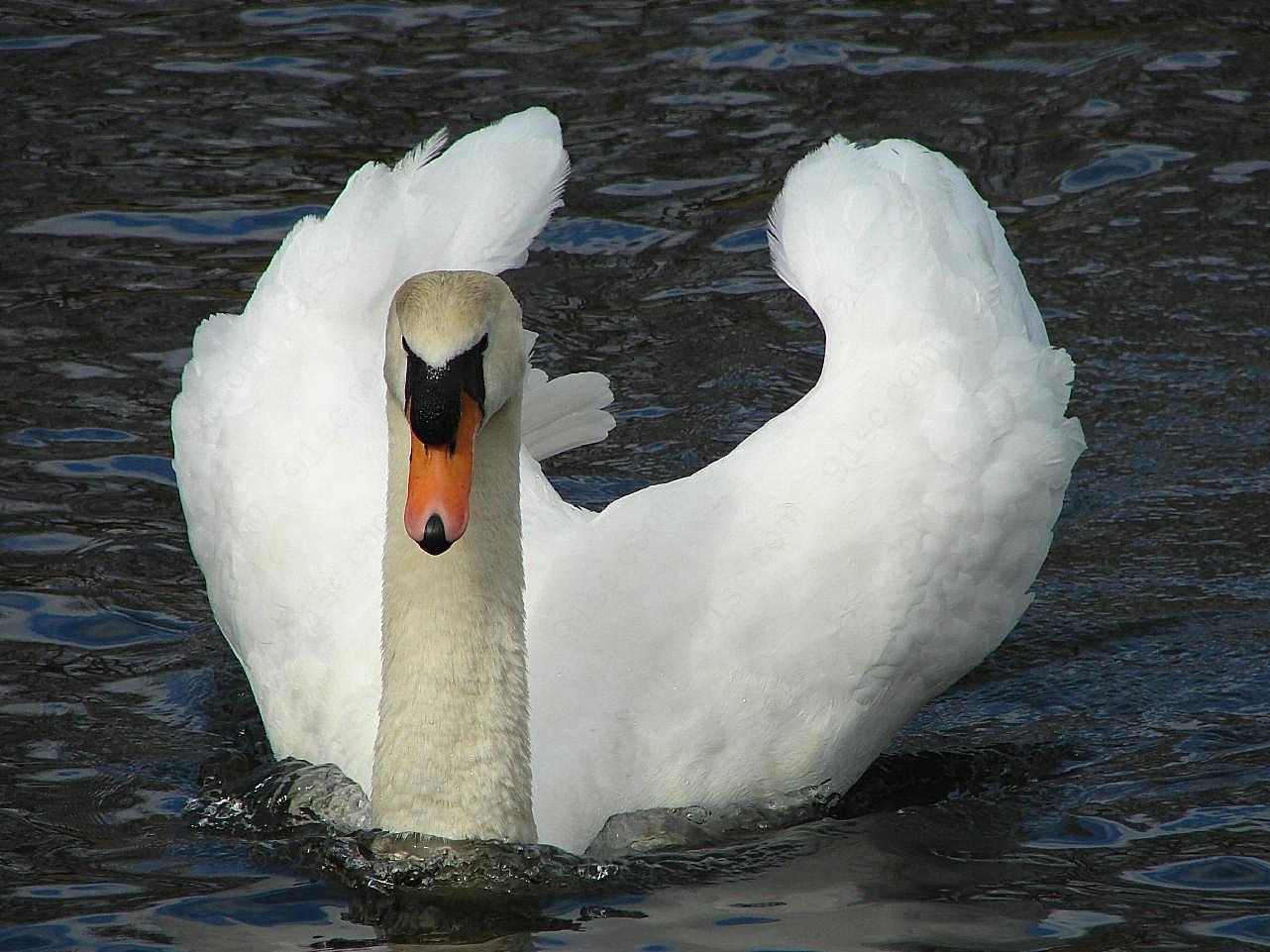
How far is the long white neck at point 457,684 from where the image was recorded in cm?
566

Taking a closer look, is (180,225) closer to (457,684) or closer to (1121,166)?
(1121,166)

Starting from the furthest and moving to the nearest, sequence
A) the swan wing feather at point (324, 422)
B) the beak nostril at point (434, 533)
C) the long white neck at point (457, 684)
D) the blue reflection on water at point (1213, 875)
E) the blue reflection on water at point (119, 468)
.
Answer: the blue reflection on water at point (119, 468) < the swan wing feather at point (324, 422) < the blue reflection on water at point (1213, 875) < the long white neck at point (457, 684) < the beak nostril at point (434, 533)

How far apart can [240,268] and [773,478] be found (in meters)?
4.14

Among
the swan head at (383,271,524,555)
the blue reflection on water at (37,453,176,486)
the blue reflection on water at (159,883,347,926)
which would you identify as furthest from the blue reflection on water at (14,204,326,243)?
the swan head at (383,271,524,555)

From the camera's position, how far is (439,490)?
5.12 metres

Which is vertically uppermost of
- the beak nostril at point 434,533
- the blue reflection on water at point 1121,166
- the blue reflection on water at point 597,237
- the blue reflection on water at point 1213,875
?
the blue reflection on water at point 1121,166

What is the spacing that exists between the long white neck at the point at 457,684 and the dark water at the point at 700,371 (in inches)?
11.6

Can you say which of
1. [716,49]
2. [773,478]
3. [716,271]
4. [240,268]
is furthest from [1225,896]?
[716,49]

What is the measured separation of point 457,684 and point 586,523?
1307 millimetres

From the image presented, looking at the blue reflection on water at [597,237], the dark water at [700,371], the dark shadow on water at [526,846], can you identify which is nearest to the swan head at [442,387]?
the dark shadow on water at [526,846]

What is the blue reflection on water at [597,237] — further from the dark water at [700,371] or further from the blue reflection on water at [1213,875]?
the blue reflection on water at [1213,875]

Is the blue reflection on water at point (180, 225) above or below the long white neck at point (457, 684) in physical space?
above

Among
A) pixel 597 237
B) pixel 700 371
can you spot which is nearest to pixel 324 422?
pixel 700 371

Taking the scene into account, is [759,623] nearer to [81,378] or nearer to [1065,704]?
[1065,704]
